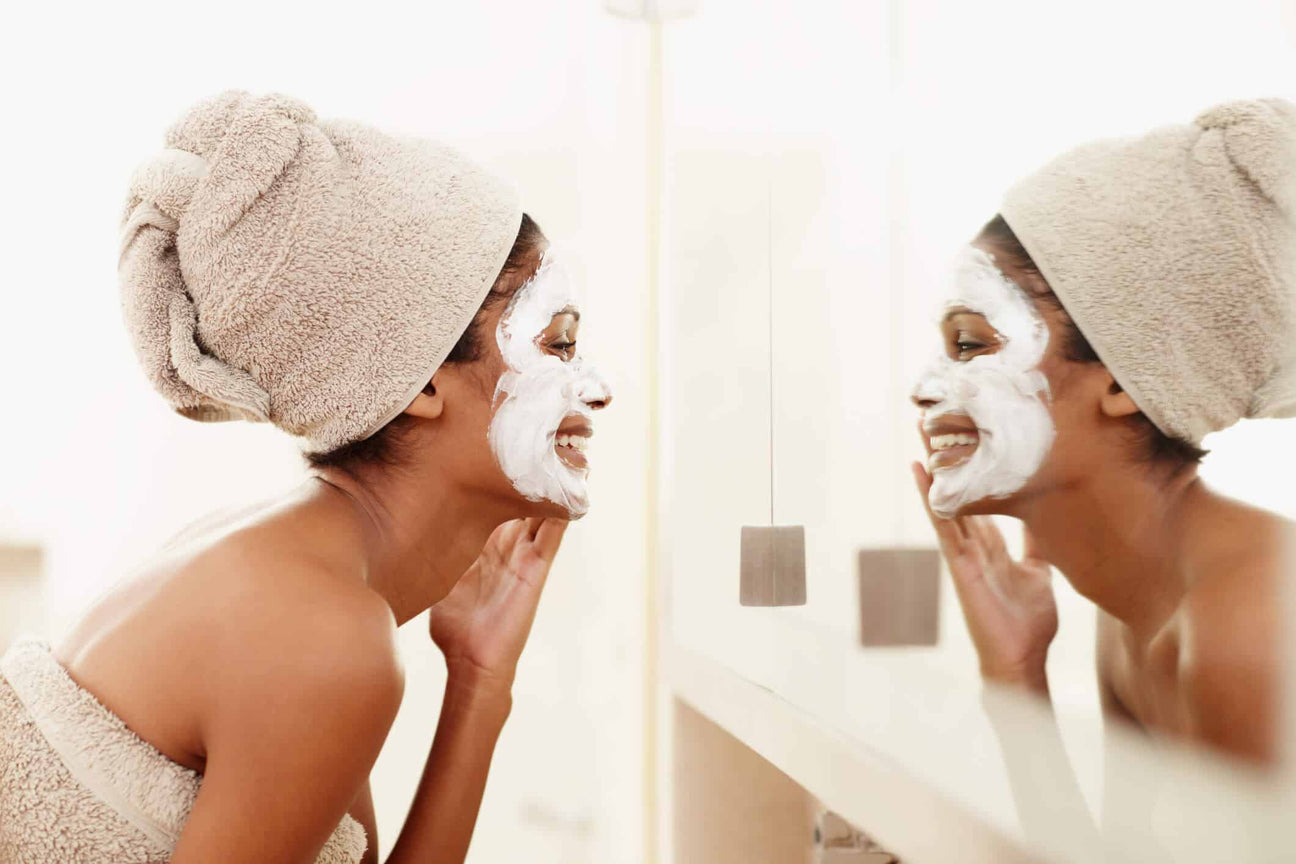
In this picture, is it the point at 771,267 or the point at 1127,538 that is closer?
Answer: the point at 1127,538

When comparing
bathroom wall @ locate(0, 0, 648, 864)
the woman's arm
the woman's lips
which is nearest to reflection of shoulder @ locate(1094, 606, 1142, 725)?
the woman's lips

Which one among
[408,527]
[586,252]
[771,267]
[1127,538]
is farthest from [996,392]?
[586,252]

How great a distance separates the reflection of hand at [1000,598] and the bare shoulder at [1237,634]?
10cm

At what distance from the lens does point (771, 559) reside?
95 cm

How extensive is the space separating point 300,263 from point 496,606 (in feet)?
1.46

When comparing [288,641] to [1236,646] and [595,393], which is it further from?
[1236,646]

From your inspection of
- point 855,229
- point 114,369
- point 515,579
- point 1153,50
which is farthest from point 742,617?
point 114,369

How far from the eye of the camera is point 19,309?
1.32m

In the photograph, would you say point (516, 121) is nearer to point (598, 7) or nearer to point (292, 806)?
point (598, 7)

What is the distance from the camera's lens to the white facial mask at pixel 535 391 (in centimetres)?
91

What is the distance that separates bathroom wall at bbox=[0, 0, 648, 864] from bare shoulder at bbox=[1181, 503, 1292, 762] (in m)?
1.04

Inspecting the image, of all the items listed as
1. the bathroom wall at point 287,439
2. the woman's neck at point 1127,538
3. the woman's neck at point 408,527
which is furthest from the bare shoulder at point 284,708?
the bathroom wall at point 287,439

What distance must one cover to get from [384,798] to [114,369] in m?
0.67

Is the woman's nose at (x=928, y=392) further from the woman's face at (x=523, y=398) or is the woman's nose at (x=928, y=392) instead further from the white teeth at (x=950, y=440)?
the woman's face at (x=523, y=398)
